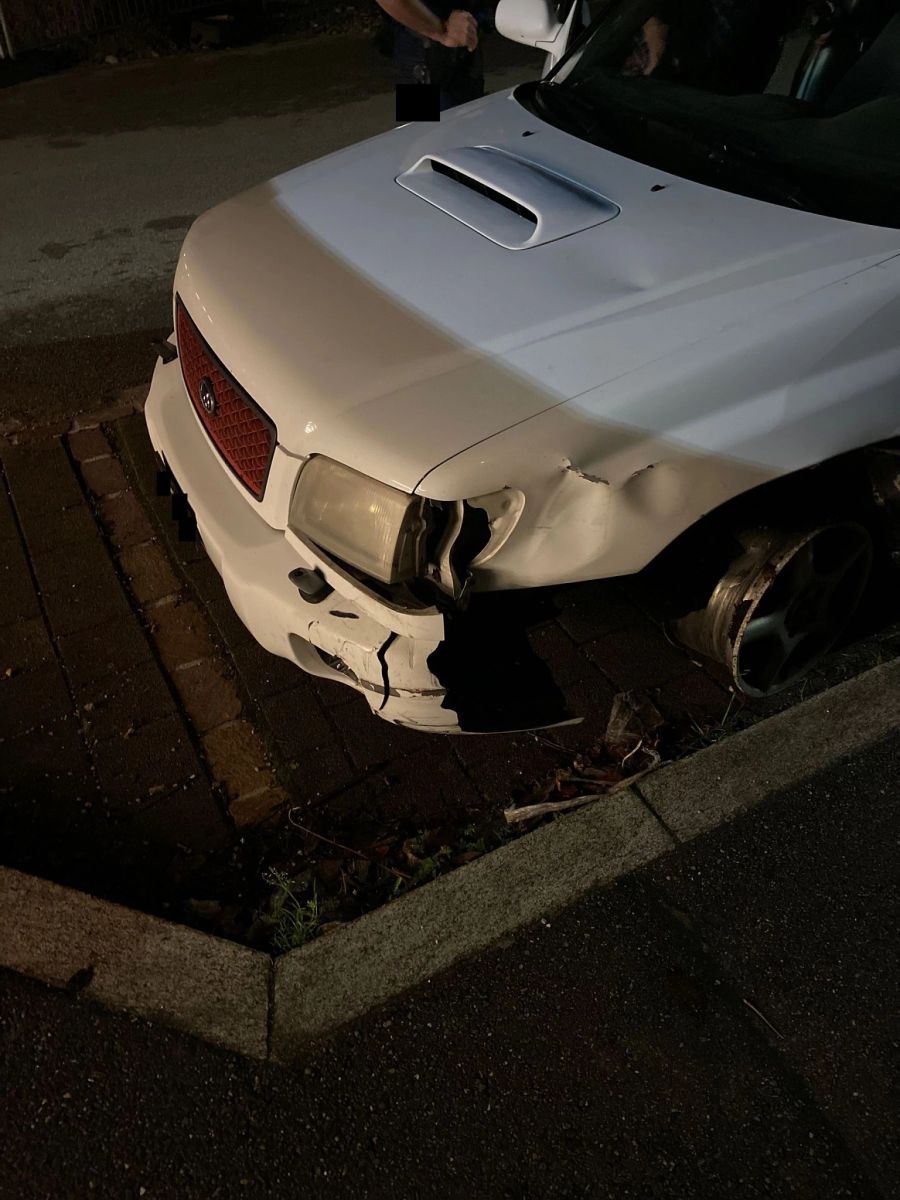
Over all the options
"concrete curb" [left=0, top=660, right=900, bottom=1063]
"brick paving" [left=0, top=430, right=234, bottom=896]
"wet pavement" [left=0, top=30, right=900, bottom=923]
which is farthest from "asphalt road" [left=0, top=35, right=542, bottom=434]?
"concrete curb" [left=0, top=660, right=900, bottom=1063]

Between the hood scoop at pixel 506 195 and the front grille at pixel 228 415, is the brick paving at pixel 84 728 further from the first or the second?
the hood scoop at pixel 506 195

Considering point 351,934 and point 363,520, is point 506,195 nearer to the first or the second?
point 363,520

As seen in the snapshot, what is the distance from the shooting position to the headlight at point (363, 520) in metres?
1.91

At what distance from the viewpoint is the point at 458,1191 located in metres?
1.78

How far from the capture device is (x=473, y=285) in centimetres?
214

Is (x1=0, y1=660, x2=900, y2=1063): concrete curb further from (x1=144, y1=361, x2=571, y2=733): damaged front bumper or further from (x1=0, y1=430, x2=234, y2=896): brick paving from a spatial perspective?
(x1=144, y1=361, x2=571, y2=733): damaged front bumper

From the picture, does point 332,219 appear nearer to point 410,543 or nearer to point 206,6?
point 410,543

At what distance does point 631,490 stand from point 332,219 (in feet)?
3.83

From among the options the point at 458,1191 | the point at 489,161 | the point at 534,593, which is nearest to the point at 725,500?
the point at 534,593

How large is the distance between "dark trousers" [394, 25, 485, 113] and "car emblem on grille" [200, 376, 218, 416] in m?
2.47

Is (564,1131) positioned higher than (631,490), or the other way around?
(631,490)

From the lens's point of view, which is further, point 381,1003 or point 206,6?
point 206,6

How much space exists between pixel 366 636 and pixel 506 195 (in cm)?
121

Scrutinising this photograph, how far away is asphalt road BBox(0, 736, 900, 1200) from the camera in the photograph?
180 cm
